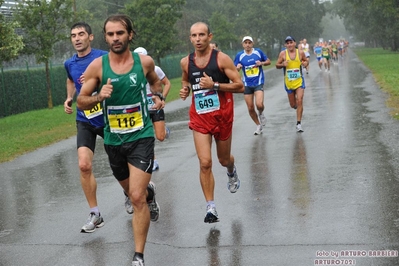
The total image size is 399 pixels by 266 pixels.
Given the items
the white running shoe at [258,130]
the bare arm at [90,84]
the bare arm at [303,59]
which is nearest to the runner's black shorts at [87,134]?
the bare arm at [90,84]

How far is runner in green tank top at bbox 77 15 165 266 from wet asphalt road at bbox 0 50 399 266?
1.88 ft

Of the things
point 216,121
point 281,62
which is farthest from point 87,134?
point 281,62

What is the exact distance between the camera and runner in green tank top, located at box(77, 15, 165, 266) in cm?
590

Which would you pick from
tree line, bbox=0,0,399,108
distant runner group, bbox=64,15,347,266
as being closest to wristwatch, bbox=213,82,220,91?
distant runner group, bbox=64,15,347,266

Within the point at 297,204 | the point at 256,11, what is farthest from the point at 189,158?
the point at 256,11

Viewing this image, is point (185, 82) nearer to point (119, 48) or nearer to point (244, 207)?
point (244, 207)

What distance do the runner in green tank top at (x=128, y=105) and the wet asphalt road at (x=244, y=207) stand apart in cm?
57

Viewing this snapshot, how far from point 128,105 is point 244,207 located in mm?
2467

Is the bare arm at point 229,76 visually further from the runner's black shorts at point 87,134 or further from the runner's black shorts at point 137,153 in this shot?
the runner's black shorts at point 137,153

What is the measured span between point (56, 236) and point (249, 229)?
188 centimetres

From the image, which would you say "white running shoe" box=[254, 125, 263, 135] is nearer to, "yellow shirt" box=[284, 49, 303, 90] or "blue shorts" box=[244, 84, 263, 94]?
"blue shorts" box=[244, 84, 263, 94]

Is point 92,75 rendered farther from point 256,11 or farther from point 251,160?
point 256,11

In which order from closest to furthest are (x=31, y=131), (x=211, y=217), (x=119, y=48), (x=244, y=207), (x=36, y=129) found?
(x=119, y=48) < (x=211, y=217) < (x=244, y=207) < (x=31, y=131) < (x=36, y=129)

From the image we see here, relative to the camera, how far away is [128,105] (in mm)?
6016
